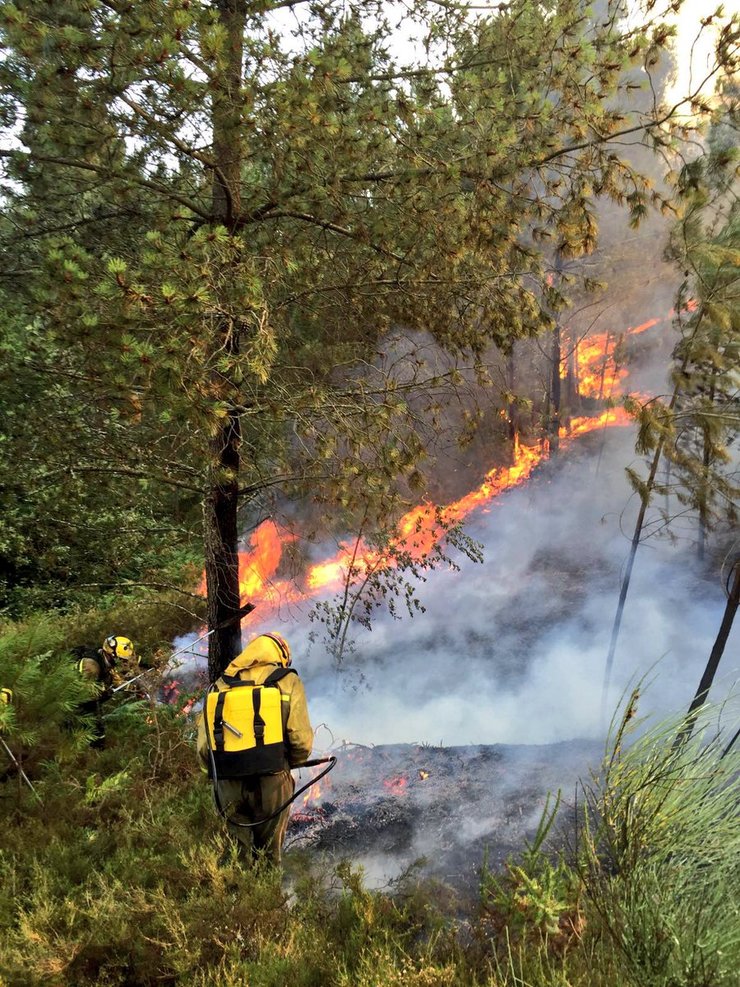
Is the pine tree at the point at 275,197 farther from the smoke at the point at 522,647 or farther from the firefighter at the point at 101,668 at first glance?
the smoke at the point at 522,647

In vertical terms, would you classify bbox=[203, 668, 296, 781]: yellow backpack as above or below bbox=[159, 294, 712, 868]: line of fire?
above

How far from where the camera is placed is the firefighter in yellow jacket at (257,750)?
3.62 meters

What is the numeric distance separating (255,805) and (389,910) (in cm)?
112

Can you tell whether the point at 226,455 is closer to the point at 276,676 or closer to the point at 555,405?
the point at 276,676

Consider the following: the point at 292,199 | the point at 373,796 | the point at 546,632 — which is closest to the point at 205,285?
the point at 292,199

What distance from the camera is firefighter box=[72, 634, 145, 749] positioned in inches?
215

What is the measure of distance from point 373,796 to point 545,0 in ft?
26.4

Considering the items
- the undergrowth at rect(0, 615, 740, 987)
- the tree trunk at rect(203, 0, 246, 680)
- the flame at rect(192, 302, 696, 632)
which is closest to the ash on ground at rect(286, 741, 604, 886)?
the flame at rect(192, 302, 696, 632)

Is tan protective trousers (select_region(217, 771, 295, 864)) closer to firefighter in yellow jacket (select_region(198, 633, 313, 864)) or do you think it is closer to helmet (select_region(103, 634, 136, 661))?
firefighter in yellow jacket (select_region(198, 633, 313, 864))

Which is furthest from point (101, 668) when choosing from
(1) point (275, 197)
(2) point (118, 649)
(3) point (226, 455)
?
(1) point (275, 197)

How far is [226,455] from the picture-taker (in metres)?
5.28

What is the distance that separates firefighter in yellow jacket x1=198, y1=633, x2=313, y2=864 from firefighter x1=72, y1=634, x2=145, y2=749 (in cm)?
224

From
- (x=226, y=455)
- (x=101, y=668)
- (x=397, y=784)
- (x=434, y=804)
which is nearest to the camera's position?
(x=226, y=455)

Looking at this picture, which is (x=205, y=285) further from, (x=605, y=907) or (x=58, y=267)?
(x=605, y=907)
